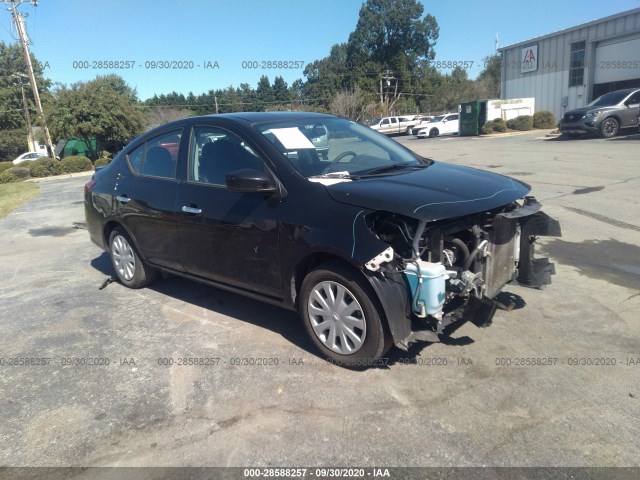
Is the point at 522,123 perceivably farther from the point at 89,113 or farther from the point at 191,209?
the point at 191,209

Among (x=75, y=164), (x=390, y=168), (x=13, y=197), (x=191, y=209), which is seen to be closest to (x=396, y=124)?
(x=75, y=164)

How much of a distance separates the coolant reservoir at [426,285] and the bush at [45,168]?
2525 centimetres

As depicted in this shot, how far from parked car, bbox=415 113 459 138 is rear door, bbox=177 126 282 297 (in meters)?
33.4

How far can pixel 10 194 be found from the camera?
16859 mm

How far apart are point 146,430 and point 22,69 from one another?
219ft

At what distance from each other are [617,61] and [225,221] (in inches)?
1337

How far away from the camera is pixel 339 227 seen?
327 centimetres

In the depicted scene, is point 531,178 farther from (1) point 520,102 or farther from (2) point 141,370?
(1) point 520,102

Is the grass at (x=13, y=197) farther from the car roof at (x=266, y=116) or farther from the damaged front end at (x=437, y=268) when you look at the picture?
the damaged front end at (x=437, y=268)

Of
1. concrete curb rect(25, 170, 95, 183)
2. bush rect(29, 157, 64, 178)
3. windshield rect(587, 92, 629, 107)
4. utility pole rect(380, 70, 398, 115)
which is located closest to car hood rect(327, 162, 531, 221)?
windshield rect(587, 92, 629, 107)

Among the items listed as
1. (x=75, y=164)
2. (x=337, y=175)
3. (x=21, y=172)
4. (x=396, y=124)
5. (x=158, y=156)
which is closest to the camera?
(x=337, y=175)

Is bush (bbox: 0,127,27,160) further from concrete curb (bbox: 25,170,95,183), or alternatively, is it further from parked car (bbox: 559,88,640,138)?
parked car (bbox: 559,88,640,138)

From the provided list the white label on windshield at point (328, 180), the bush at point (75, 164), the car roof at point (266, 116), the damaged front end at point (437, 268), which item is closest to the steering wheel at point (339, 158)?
the white label on windshield at point (328, 180)

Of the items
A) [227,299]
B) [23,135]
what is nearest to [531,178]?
[227,299]
